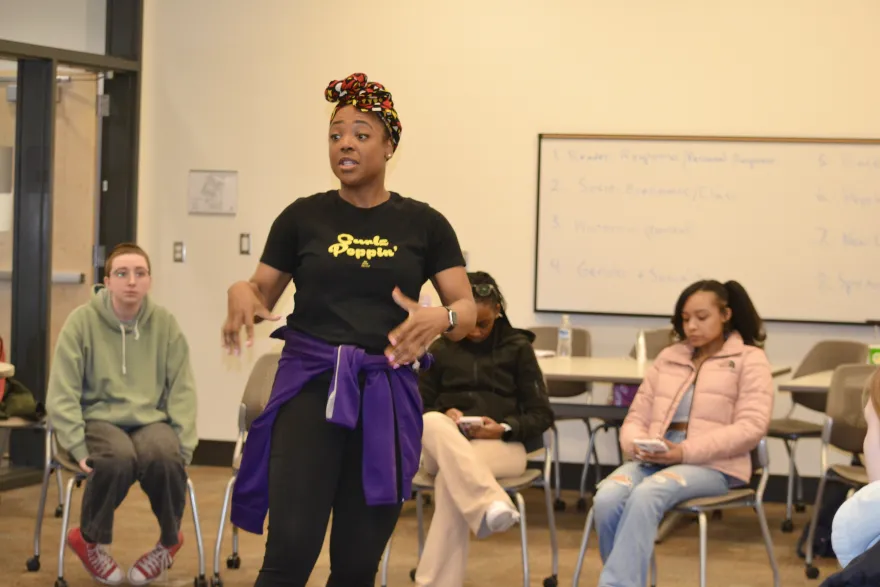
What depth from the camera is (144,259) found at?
456cm

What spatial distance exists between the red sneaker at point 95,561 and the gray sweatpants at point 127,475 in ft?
0.36

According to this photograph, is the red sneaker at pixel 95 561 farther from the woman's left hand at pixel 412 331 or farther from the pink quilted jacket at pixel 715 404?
the woman's left hand at pixel 412 331

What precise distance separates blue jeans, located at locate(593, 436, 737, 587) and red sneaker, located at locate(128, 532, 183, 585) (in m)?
1.56

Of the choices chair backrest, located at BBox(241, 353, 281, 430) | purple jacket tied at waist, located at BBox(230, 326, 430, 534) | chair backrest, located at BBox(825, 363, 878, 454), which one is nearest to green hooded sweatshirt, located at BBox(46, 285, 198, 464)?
chair backrest, located at BBox(241, 353, 281, 430)

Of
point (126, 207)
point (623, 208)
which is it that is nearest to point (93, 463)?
point (126, 207)

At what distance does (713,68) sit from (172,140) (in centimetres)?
313

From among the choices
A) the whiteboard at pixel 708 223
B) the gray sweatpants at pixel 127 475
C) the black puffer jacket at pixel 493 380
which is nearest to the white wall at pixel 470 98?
Result: the whiteboard at pixel 708 223

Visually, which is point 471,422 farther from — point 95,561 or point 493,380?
point 95,561

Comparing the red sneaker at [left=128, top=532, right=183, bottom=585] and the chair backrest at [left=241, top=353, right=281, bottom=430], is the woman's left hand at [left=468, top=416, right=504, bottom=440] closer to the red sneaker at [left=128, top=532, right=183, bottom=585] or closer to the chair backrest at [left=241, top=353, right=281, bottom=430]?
the chair backrest at [left=241, top=353, right=281, bottom=430]

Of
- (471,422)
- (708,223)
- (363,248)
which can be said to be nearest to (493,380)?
(471,422)

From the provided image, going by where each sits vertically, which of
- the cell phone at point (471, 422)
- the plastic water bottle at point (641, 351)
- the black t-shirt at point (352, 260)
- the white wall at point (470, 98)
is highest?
the white wall at point (470, 98)

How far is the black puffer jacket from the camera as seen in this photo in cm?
459

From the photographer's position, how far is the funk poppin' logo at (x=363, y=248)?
2535 millimetres

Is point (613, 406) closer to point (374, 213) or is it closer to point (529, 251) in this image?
point (529, 251)
